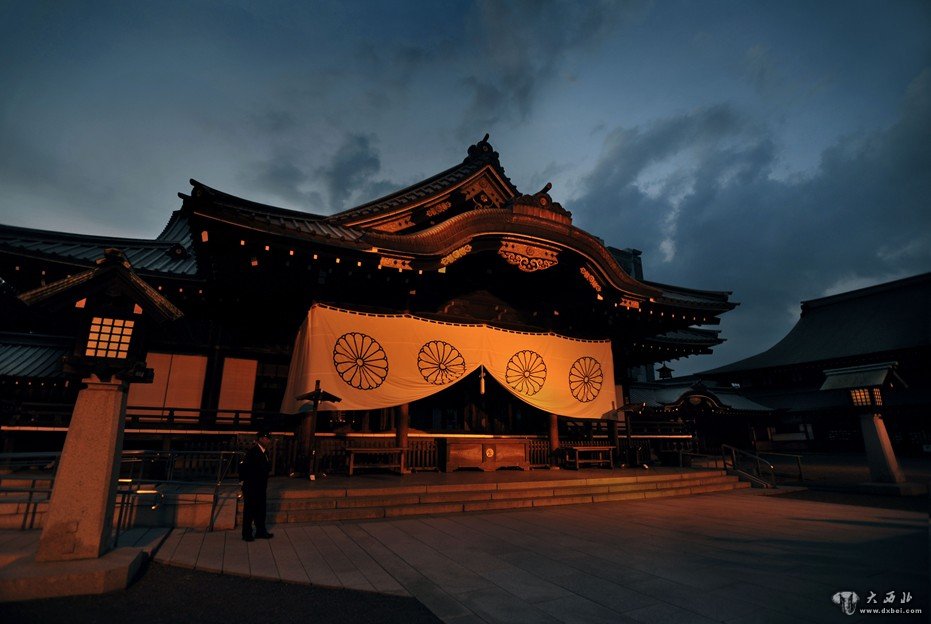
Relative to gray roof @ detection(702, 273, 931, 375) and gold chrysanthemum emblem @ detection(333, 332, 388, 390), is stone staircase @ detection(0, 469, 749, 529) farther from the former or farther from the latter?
gray roof @ detection(702, 273, 931, 375)

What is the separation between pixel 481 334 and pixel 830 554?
28.1 feet

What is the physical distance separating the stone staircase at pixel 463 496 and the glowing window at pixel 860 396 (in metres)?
4.94

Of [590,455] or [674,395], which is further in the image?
[674,395]

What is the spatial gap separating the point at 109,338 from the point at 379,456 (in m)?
7.53

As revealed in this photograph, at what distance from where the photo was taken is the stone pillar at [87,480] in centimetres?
420

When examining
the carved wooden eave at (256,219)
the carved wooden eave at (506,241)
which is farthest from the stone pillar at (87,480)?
the carved wooden eave at (506,241)

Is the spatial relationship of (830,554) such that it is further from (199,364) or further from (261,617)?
(199,364)

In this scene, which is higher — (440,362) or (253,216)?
(253,216)

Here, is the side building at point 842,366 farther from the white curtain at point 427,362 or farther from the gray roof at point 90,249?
the gray roof at point 90,249

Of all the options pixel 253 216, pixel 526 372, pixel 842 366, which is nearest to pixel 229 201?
pixel 253 216

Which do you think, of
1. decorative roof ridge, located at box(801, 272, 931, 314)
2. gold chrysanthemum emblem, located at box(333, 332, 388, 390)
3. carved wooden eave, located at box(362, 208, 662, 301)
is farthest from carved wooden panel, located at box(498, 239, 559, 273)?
decorative roof ridge, located at box(801, 272, 931, 314)

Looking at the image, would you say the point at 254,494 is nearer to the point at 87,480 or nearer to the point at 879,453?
the point at 87,480

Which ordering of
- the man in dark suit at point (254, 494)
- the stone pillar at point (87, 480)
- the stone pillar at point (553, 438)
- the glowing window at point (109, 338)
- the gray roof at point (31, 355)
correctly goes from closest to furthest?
the stone pillar at point (87, 480)
the glowing window at point (109, 338)
the man in dark suit at point (254, 494)
the gray roof at point (31, 355)
the stone pillar at point (553, 438)

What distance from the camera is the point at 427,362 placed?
37.9 feet
